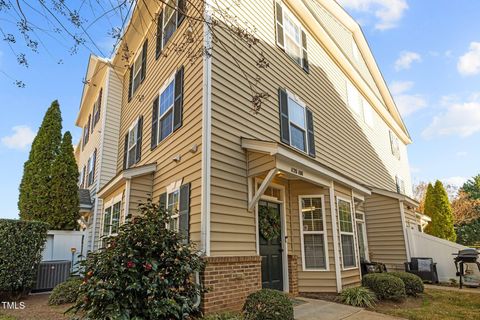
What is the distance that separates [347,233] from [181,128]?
5.16 m

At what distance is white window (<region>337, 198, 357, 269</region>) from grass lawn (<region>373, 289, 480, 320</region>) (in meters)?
1.38

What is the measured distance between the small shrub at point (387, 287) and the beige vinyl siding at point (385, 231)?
4657mm

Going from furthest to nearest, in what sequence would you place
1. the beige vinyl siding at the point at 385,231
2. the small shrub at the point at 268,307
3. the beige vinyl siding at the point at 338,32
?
the beige vinyl siding at the point at 338,32 < the beige vinyl siding at the point at 385,231 < the small shrub at the point at 268,307

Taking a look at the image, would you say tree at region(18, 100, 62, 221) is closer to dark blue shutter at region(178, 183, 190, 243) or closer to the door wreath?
dark blue shutter at region(178, 183, 190, 243)

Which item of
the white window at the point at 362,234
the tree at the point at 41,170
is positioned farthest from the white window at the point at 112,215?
the white window at the point at 362,234

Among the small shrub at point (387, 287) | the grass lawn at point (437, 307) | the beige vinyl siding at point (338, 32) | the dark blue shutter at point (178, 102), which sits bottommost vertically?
the grass lawn at point (437, 307)

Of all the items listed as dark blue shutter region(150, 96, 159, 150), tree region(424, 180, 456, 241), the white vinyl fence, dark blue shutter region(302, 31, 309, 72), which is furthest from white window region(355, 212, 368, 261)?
tree region(424, 180, 456, 241)

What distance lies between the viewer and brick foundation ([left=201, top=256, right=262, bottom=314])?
16.6 ft

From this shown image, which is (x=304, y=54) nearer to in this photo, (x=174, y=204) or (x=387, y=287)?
(x=174, y=204)

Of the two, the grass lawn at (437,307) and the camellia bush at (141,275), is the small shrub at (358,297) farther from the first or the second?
the camellia bush at (141,275)

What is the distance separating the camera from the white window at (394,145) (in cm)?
1762

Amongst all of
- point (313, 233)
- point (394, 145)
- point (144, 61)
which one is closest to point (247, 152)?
point (313, 233)

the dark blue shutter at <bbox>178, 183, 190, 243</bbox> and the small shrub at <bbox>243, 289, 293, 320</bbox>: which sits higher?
Answer: the dark blue shutter at <bbox>178, 183, 190, 243</bbox>

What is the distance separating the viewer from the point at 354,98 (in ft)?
44.1
